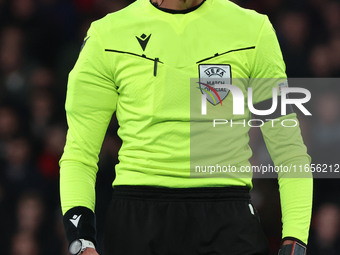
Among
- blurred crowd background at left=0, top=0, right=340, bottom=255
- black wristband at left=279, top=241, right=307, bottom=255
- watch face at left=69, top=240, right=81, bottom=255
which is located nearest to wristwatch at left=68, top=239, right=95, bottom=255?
watch face at left=69, top=240, right=81, bottom=255

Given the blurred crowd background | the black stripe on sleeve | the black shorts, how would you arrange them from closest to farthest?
1. the black shorts
2. the black stripe on sleeve
3. the blurred crowd background

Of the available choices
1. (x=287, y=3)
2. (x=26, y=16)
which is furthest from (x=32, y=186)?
(x=287, y=3)

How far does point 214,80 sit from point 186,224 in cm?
35

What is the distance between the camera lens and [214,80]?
1185mm

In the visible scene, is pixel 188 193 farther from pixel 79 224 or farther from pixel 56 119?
pixel 56 119

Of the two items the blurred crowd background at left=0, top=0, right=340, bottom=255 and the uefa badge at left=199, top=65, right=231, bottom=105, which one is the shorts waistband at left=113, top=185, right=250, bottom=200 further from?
the blurred crowd background at left=0, top=0, right=340, bottom=255

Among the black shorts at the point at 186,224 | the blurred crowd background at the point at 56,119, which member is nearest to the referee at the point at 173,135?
the black shorts at the point at 186,224

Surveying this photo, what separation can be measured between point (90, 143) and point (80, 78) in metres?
0.17

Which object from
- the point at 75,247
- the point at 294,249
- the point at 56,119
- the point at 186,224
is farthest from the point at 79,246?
the point at 56,119

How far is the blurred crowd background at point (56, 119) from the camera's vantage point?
2021mm

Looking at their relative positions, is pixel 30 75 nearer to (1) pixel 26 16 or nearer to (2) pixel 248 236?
(1) pixel 26 16

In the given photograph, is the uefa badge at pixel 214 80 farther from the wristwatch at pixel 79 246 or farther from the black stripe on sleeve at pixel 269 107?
the wristwatch at pixel 79 246

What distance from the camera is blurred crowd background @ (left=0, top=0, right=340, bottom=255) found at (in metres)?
2.02

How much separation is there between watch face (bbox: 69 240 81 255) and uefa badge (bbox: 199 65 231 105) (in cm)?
45
